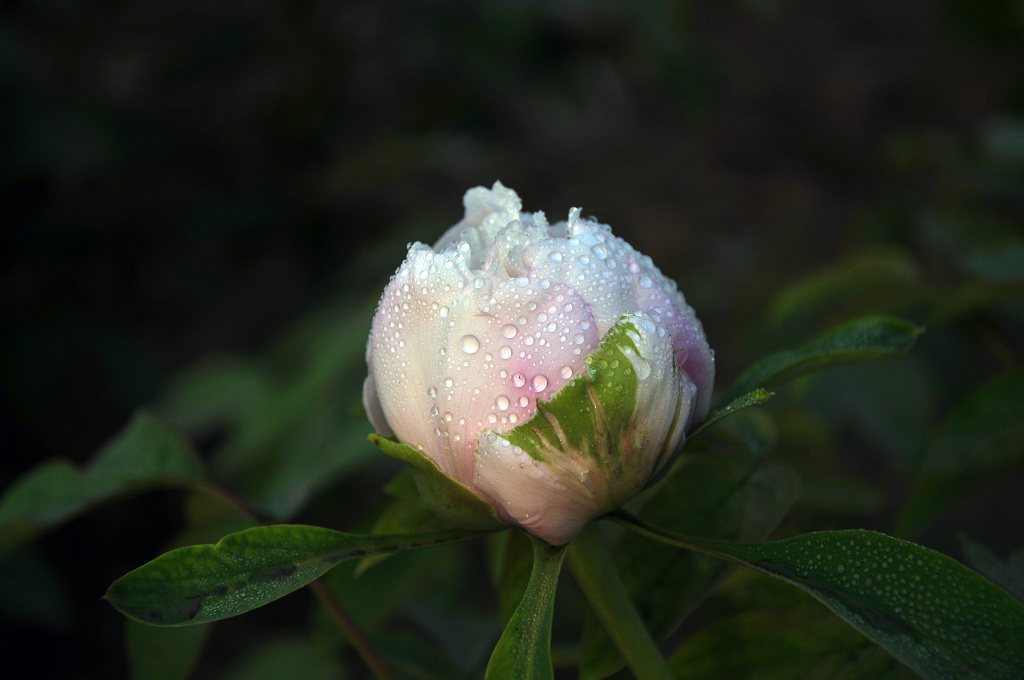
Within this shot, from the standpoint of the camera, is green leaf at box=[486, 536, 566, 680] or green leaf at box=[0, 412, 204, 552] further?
green leaf at box=[0, 412, 204, 552]

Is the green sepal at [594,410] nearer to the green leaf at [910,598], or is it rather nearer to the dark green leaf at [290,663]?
the green leaf at [910,598]

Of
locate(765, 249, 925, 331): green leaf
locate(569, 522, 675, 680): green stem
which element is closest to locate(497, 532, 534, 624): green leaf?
locate(569, 522, 675, 680): green stem

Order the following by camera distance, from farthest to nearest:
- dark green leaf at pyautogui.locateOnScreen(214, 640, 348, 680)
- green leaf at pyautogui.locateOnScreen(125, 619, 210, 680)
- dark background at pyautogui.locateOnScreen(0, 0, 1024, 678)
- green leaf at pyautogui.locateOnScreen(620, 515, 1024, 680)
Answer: dark background at pyautogui.locateOnScreen(0, 0, 1024, 678)
dark green leaf at pyautogui.locateOnScreen(214, 640, 348, 680)
green leaf at pyautogui.locateOnScreen(125, 619, 210, 680)
green leaf at pyautogui.locateOnScreen(620, 515, 1024, 680)

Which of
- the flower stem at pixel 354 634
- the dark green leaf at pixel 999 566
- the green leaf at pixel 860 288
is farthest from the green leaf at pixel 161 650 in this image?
the green leaf at pixel 860 288

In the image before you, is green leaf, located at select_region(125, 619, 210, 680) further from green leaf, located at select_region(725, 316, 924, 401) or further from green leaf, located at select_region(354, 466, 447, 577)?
green leaf, located at select_region(725, 316, 924, 401)

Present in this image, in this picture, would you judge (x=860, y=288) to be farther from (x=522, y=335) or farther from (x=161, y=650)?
(x=161, y=650)
